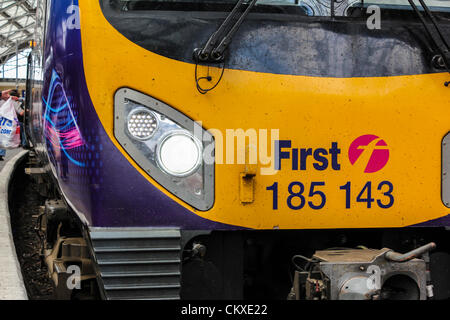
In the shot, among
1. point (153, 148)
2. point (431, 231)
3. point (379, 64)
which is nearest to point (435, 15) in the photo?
point (379, 64)

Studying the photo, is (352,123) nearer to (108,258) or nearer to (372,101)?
(372,101)

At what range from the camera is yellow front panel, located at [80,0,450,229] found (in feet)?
10.0

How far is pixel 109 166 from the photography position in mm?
3004

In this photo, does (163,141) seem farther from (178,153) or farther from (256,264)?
(256,264)

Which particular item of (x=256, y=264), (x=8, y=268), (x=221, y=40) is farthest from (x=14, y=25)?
(x=221, y=40)

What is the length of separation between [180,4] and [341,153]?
1.02m

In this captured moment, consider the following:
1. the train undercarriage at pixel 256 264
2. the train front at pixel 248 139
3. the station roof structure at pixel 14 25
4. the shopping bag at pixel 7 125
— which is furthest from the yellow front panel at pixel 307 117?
the station roof structure at pixel 14 25

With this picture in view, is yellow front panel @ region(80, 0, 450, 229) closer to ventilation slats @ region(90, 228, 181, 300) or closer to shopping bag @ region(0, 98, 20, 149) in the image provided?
ventilation slats @ region(90, 228, 181, 300)

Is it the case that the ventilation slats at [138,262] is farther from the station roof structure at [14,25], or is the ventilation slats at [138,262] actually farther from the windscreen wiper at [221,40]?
the station roof structure at [14,25]

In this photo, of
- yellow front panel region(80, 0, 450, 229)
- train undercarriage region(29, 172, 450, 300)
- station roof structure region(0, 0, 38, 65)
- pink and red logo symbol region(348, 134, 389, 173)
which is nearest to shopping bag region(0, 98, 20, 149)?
train undercarriage region(29, 172, 450, 300)

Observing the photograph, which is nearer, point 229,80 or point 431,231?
point 229,80

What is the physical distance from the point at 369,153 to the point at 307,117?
34 cm

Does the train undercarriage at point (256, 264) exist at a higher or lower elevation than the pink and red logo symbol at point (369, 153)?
lower

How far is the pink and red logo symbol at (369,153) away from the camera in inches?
127
